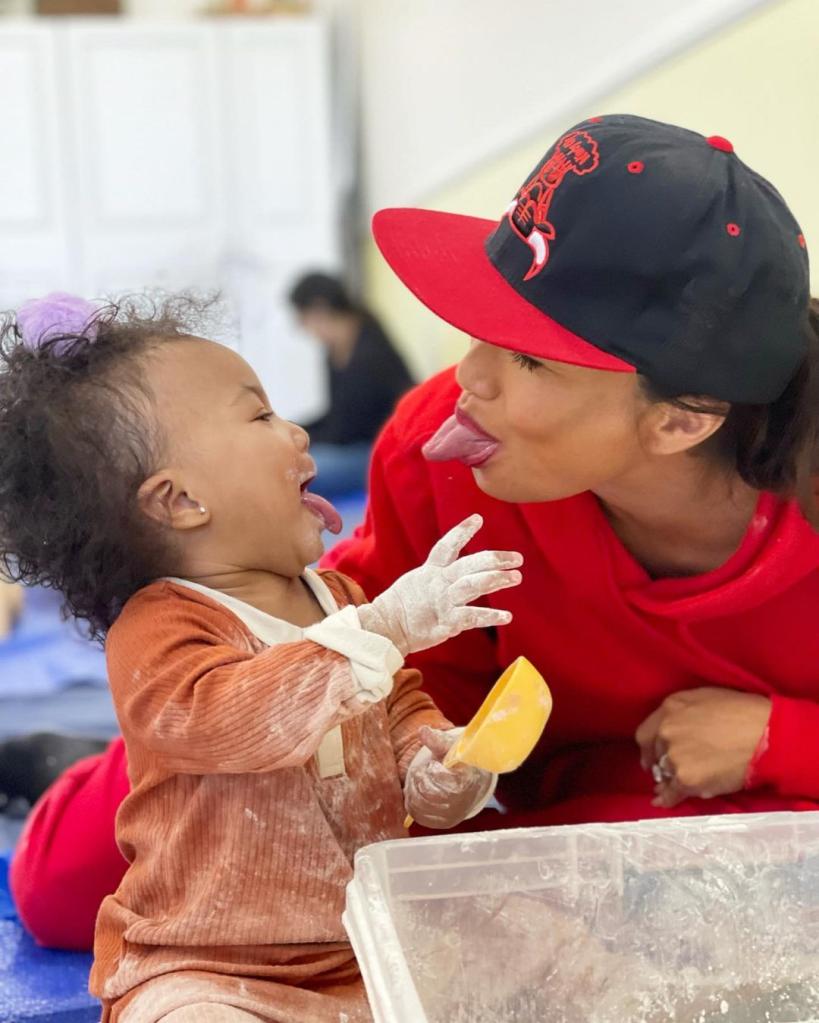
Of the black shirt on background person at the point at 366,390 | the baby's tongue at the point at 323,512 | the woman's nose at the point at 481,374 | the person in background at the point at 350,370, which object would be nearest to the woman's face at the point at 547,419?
the woman's nose at the point at 481,374

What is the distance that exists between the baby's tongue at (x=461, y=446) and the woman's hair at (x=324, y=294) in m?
3.49

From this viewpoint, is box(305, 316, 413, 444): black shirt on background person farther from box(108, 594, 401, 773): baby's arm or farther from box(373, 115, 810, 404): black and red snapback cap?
box(108, 594, 401, 773): baby's arm

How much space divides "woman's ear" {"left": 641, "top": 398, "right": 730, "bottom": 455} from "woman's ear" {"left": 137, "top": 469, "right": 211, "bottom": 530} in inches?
14.0

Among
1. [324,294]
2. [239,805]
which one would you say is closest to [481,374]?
[239,805]

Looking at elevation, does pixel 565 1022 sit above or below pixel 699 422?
below

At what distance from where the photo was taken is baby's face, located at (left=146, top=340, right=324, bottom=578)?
0.97 m

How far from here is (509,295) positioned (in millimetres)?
1011

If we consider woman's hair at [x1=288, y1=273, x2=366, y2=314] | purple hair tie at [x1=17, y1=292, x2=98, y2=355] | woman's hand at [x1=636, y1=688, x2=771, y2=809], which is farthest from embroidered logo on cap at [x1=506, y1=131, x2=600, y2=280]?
woman's hair at [x1=288, y1=273, x2=366, y2=314]

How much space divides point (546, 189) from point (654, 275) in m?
0.12

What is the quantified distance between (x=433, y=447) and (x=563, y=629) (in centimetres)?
28

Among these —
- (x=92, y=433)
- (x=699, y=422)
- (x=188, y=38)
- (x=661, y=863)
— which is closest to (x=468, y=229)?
(x=699, y=422)

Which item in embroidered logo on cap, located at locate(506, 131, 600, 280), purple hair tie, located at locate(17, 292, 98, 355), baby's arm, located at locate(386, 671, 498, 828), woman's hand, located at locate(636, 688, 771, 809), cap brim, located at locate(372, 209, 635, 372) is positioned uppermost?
embroidered logo on cap, located at locate(506, 131, 600, 280)

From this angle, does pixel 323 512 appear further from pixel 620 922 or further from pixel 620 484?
pixel 620 922

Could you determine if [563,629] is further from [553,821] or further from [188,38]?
[188,38]
